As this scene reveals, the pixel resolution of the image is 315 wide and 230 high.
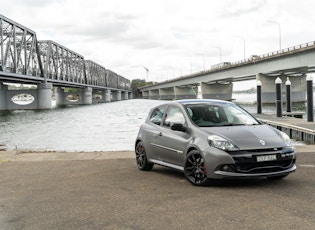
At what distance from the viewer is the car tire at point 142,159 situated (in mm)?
8603

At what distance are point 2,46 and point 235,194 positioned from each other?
7004 centimetres

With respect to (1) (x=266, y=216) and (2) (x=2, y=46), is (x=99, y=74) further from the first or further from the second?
(1) (x=266, y=216)

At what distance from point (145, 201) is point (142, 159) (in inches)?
112

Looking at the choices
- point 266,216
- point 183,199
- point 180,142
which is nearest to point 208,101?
point 180,142

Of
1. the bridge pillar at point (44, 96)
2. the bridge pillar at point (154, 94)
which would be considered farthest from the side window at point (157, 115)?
the bridge pillar at point (154, 94)

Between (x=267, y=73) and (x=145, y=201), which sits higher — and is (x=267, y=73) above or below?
above

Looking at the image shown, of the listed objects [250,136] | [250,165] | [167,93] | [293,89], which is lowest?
[250,165]

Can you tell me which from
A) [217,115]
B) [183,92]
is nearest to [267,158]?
[217,115]

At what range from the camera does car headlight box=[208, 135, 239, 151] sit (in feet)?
21.2

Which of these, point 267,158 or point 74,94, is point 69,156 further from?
point 74,94

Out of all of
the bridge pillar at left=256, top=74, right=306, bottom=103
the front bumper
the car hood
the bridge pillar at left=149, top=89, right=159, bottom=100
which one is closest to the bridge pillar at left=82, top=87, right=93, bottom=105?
the bridge pillar at left=149, top=89, right=159, bottom=100

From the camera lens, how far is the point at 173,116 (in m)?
7.99

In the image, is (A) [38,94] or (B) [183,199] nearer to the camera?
(B) [183,199]

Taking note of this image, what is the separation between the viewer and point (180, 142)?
24.1ft
